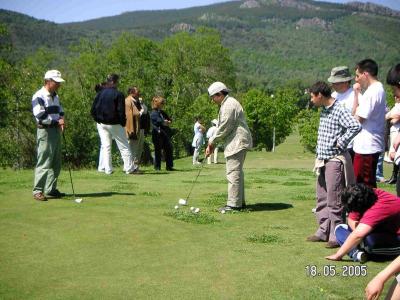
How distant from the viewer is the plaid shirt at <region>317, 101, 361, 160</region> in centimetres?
765

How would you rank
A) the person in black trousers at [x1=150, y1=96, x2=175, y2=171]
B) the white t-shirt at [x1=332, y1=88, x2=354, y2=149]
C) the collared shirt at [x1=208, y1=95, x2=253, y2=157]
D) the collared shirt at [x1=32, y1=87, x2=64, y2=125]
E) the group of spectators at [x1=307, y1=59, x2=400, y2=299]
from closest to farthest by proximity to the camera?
the group of spectators at [x1=307, y1=59, x2=400, y2=299] < the white t-shirt at [x1=332, y1=88, x2=354, y2=149] < the collared shirt at [x1=208, y1=95, x2=253, y2=157] < the collared shirt at [x1=32, y1=87, x2=64, y2=125] < the person in black trousers at [x1=150, y1=96, x2=175, y2=171]

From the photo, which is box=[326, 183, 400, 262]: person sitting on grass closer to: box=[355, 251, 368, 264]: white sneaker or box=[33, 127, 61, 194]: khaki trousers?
box=[355, 251, 368, 264]: white sneaker

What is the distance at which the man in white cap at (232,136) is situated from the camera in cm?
998

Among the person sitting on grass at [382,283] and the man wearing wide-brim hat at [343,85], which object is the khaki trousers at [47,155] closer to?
the man wearing wide-brim hat at [343,85]

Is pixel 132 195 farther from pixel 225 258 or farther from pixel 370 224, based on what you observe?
pixel 370 224

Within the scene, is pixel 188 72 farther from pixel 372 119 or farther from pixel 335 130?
pixel 335 130

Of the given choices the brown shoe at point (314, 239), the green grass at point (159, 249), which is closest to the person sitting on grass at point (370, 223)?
the green grass at point (159, 249)

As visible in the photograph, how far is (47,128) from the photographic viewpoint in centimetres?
1070

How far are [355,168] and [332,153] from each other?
86 cm

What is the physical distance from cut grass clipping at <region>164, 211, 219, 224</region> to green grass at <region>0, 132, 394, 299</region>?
0.06 ft

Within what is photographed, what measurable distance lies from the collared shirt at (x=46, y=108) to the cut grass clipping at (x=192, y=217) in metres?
3.10
